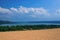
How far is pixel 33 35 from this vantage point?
3752 millimetres

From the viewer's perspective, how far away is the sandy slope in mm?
3535

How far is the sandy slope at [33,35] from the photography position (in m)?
3.54

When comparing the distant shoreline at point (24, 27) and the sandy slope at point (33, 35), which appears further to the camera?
the distant shoreline at point (24, 27)

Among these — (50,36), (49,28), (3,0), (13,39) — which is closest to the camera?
(13,39)

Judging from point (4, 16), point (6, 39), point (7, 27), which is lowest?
point (6, 39)

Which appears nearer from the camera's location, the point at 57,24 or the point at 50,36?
the point at 50,36

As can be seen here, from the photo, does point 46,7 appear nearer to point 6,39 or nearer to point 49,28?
point 49,28

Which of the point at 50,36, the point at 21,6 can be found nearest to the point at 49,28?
the point at 50,36

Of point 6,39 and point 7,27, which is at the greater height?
point 7,27

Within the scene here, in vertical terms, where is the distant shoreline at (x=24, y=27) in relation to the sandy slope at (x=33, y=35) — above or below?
above

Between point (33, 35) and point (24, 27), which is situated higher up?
point (24, 27)

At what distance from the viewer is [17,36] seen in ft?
11.8

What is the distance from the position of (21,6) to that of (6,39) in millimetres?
1122

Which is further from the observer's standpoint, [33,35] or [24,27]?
[24,27]
